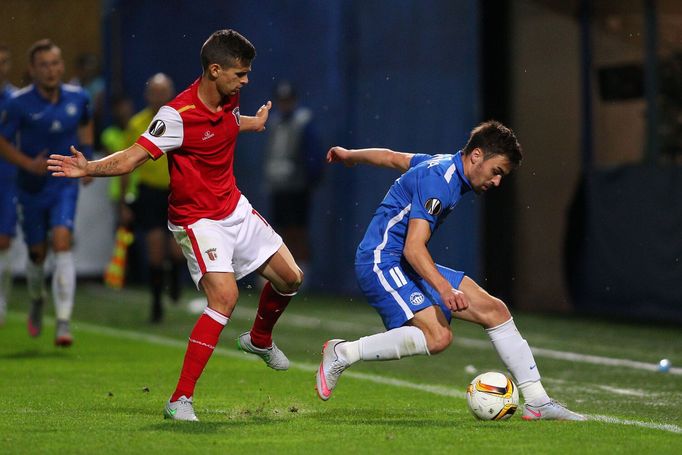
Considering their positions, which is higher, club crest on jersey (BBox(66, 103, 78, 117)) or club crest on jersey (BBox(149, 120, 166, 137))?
club crest on jersey (BBox(149, 120, 166, 137))

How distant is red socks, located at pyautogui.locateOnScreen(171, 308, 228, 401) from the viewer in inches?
287

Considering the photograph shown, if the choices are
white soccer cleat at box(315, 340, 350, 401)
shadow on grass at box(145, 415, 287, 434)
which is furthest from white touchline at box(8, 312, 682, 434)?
shadow on grass at box(145, 415, 287, 434)

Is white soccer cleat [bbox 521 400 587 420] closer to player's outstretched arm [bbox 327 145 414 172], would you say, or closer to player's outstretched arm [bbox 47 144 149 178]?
player's outstretched arm [bbox 327 145 414 172]

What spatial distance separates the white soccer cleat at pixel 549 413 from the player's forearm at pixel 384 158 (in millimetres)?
1500

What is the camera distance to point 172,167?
772 cm

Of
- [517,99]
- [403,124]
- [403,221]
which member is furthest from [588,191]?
[403,221]

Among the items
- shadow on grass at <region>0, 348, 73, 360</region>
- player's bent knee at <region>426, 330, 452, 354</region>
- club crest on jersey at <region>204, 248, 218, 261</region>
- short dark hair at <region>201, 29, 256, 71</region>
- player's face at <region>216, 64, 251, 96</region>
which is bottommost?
shadow on grass at <region>0, 348, 73, 360</region>

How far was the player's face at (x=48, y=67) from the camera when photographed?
1092 centimetres

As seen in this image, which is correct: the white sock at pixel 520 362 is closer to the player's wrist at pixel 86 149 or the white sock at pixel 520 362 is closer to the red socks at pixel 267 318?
the red socks at pixel 267 318

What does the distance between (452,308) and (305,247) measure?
1135 cm

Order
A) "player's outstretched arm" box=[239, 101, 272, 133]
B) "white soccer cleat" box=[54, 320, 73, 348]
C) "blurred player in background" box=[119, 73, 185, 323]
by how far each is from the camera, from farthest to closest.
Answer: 1. "blurred player in background" box=[119, 73, 185, 323]
2. "white soccer cleat" box=[54, 320, 73, 348]
3. "player's outstretched arm" box=[239, 101, 272, 133]

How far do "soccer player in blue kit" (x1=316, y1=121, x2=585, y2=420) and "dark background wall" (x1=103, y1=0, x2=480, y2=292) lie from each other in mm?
7980

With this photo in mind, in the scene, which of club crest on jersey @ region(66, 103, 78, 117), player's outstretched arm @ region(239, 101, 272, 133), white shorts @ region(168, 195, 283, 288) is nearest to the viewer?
white shorts @ region(168, 195, 283, 288)

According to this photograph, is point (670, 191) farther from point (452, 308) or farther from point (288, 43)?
point (452, 308)
